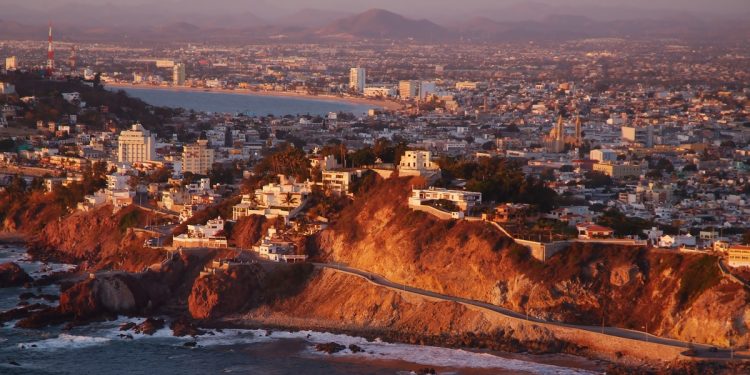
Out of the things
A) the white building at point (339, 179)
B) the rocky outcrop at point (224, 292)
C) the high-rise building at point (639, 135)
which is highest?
the white building at point (339, 179)

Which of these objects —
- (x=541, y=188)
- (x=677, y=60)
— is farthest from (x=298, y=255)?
(x=677, y=60)

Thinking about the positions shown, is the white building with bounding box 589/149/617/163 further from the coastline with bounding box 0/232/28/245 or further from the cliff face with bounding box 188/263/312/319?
the cliff face with bounding box 188/263/312/319

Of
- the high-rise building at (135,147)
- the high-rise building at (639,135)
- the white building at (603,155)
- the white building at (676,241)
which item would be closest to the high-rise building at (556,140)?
the high-rise building at (639,135)

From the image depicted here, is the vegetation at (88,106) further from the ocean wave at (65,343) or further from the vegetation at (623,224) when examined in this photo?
the ocean wave at (65,343)

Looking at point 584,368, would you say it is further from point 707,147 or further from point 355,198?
point 707,147

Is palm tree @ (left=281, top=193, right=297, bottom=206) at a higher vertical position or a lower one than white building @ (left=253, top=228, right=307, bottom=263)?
higher

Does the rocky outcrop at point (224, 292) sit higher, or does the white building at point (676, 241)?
the white building at point (676, 241)

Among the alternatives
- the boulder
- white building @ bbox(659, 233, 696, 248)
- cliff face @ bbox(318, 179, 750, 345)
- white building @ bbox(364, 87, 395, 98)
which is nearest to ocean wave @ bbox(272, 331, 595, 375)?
the boulder

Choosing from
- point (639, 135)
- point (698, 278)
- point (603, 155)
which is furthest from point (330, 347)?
point (639, 135)
